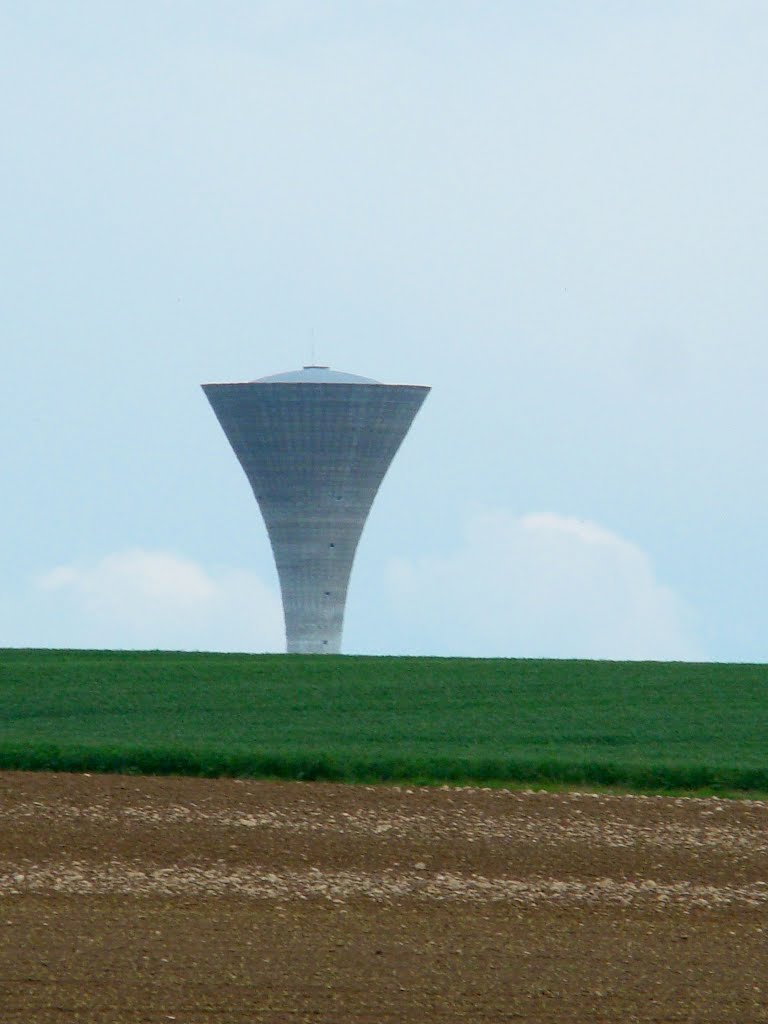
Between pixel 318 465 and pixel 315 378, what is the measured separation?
10.9ft

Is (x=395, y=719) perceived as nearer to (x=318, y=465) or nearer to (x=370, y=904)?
(x=370, y=904)

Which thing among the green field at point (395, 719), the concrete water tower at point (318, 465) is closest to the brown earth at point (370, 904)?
the green field at point (395, 719)

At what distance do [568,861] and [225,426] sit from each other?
49.9 meters

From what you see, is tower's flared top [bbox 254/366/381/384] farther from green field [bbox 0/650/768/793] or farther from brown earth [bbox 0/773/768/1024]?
brown earth [bbox 0/773/768/1024]

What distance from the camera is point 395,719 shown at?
21453mm

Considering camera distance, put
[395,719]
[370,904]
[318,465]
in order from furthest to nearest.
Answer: [318,465]
[395,719]
[370,904]

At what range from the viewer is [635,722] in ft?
70.3

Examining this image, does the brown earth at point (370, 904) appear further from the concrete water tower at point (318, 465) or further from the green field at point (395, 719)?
the concrete water tower at point (318, 465)

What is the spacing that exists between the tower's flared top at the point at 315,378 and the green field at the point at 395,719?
29.1 metres

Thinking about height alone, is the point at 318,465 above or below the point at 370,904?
above

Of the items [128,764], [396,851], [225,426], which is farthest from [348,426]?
[396,851]

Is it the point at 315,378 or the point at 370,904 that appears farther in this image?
the point at 315,378

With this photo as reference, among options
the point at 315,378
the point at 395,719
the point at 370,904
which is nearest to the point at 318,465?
the point at 315,378

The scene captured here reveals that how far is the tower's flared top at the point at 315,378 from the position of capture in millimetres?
59938
